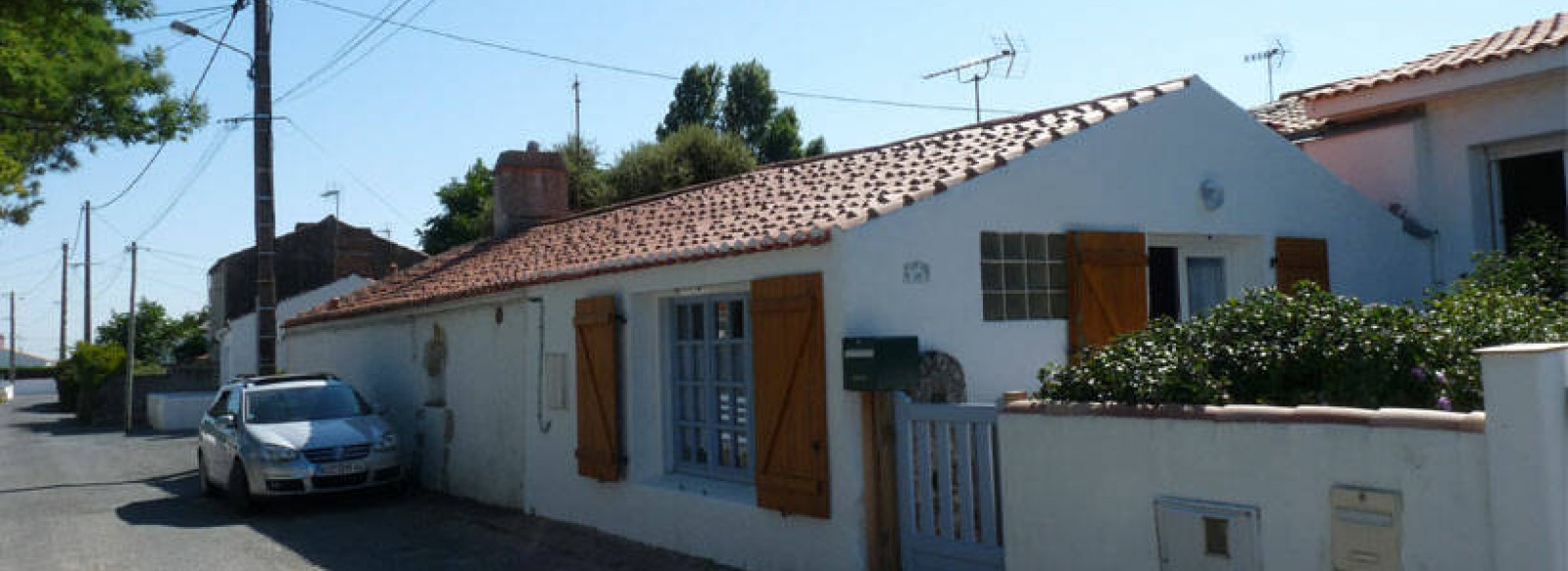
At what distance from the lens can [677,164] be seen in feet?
99.6

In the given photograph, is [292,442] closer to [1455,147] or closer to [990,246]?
[990,246]

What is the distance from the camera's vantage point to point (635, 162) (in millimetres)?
30422

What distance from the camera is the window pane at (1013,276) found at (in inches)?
322

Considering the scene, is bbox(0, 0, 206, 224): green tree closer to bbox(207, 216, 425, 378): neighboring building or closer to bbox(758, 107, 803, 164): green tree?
bbox(207, 216, 425, 378): neighboring building

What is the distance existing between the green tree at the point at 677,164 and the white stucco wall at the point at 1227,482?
943 inches

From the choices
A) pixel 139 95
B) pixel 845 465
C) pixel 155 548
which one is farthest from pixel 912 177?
pixel 139 95

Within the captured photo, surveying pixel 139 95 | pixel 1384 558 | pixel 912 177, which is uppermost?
pixel 139 95

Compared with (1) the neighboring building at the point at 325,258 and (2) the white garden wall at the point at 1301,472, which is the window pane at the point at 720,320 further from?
(1) the neighboring building at the point at 325,258

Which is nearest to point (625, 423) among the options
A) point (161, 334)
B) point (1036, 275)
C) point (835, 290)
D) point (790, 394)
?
point (790, 394)

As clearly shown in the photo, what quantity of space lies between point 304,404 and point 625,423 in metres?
6.09

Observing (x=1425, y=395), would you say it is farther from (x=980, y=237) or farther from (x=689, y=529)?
(x=689, y=529)

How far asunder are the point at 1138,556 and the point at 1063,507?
510 mm

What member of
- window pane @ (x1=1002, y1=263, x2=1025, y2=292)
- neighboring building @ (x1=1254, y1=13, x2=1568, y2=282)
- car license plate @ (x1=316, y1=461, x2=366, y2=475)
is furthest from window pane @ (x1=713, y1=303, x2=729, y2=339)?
neighboring building @ (x1=1254, y1=13, x2=1568, y2=282)

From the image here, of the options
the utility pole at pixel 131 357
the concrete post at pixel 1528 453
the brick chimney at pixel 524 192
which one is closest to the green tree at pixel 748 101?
the utility pole at pixel 131 357
